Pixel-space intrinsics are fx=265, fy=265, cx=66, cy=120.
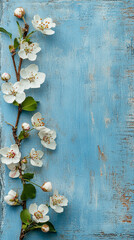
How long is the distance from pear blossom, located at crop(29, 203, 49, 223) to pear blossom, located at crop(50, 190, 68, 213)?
0.04 m

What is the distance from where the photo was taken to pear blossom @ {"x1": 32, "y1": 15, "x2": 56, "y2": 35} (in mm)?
1261

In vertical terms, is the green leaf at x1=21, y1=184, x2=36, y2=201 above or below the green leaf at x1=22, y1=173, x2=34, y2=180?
below

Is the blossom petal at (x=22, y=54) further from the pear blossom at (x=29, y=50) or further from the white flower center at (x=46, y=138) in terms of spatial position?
the white flower center at (x=46, y=138)

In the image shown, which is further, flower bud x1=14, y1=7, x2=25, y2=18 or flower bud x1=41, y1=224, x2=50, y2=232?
flower bud x1=14, y1=7, x2=25, y2=18

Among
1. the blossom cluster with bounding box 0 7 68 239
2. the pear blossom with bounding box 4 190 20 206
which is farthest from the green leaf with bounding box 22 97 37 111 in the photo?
the pear blossom with bounding box 4 190 20 206

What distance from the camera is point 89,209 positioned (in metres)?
1.28

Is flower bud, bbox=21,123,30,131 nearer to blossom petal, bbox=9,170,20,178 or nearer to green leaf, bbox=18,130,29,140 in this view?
green leaf, bbox=18,130,29,140

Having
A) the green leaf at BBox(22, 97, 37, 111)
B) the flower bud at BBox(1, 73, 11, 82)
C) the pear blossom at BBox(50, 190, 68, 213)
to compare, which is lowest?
the pear blossom at BBox(50, 190, 68, 213)

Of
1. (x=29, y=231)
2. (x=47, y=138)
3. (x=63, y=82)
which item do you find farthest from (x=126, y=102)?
(x=29, y=231)

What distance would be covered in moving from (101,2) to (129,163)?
0.82m

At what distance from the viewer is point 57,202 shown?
1217 millimetres

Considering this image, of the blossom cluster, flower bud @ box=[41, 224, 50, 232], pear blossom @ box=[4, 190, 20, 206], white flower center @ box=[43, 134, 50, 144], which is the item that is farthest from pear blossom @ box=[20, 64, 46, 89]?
flower bud @ box=[41, 224, 50, 232]

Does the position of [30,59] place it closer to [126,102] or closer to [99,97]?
[99,97]

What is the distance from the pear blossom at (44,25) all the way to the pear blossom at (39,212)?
82cm
